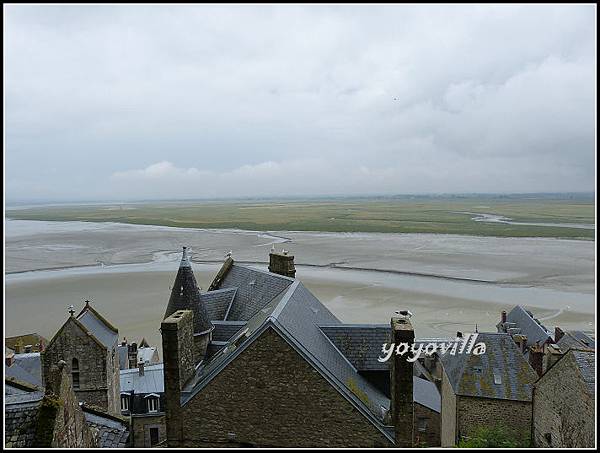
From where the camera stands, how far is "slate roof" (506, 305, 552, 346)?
72.7 feet

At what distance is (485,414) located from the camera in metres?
16.7

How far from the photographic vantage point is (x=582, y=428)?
37.9 ft

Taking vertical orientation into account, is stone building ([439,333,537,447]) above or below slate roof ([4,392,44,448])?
below

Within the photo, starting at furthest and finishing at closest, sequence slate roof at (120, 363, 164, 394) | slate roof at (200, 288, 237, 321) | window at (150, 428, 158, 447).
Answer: slate roof at (120, 363, 164, 394)
window at (150, 428, 158, 447)
slate roof at (200, 288, 237, 321)

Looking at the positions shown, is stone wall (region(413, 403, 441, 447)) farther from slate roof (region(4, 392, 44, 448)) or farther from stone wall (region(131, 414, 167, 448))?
slate roof (region(4, 392, 44, 448))

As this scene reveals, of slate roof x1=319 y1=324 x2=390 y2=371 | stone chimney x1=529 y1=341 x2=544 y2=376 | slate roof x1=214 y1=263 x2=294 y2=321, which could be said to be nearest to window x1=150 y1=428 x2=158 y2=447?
slate roof x1=214 y1=263 x2=294 y2=321

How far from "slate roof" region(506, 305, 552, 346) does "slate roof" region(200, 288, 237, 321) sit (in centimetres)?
1514

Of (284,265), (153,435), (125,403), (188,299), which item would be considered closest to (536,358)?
(284,265)

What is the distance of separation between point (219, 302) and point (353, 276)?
31.7 metres

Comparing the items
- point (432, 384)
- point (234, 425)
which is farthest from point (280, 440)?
point (432, 384)

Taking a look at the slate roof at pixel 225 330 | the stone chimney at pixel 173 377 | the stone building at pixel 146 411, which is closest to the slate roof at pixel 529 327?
the slate roof at pixel 225 330

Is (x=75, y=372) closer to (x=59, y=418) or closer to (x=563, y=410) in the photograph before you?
(x=59, y=418)

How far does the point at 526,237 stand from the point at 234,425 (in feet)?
250

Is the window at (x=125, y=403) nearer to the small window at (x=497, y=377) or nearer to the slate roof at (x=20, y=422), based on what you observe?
the slate roof at (x=20, y=422)
